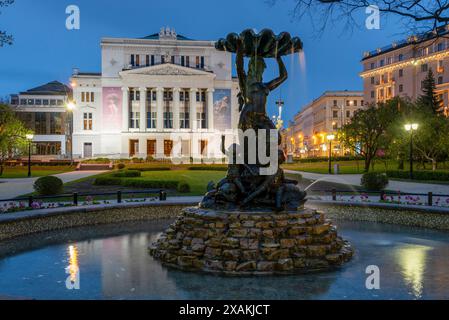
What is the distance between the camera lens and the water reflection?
22.4 feet

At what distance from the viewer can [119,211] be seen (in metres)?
14.2

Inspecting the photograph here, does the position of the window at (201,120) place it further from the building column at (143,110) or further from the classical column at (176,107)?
the building column at (143,110)

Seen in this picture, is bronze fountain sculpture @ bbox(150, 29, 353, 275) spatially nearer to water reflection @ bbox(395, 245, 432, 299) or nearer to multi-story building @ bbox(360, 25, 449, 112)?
water reflection @ bbox(395, 245, 432, 299)

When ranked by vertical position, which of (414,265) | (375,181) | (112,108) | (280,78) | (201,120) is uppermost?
(112,108)

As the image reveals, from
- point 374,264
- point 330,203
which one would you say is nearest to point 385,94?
point 330,203

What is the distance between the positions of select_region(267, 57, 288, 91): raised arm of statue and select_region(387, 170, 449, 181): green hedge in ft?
80.8

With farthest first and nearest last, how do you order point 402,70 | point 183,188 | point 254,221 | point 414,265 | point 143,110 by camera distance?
point 402,70 → point 143,110 → point 183,188 → point 414,265 → point 254,221

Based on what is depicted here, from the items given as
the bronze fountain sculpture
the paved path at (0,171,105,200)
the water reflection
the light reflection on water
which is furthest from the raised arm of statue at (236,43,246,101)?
the paved path at (0,171,105,200)

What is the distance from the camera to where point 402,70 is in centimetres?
8569

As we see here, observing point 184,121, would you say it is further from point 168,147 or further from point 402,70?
point 402,70

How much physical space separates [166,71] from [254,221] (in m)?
69.6


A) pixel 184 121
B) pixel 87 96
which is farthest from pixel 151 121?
pixel 87 96

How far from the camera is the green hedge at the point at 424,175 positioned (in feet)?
98.6
